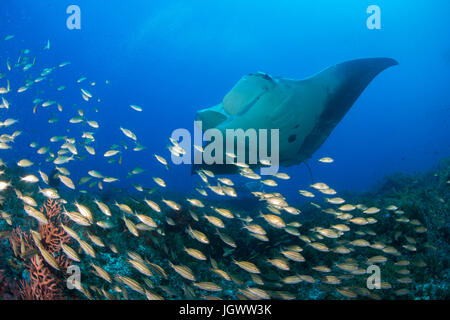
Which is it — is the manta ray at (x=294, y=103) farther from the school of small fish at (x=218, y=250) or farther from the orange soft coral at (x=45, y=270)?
the orange soft coral at (x=45, y=270)

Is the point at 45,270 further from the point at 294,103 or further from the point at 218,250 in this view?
the point at 294,103

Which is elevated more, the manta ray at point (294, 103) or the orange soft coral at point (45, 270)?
the manta ray at point (294, 103)

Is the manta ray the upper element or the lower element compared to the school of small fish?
upper

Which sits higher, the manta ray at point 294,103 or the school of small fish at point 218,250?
the manta ray at point 294,103

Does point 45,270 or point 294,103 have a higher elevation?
point 294,103

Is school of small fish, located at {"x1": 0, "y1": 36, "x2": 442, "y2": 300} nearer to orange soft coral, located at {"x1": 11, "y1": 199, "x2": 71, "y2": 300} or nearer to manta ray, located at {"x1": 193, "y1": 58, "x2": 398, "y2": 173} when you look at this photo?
orange soft coral, located at {"x1": 11, "y1": 199, "x2": 71, "y2": 300}

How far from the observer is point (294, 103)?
4.98 m

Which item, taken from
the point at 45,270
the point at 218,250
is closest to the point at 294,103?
the point at 218,250

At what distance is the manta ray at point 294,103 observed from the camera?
462 cm

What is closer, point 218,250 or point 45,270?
point 45,270

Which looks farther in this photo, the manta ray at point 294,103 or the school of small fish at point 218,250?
the manta ray at point 294,103

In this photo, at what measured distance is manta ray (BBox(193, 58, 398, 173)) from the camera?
462 centimetres

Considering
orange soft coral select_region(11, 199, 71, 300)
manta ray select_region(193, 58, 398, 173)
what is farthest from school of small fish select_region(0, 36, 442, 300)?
manta ray select_region(193, 58, 398, 173)

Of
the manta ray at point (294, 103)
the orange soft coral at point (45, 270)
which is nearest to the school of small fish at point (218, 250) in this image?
the orange soft coral at point (45, 270)
